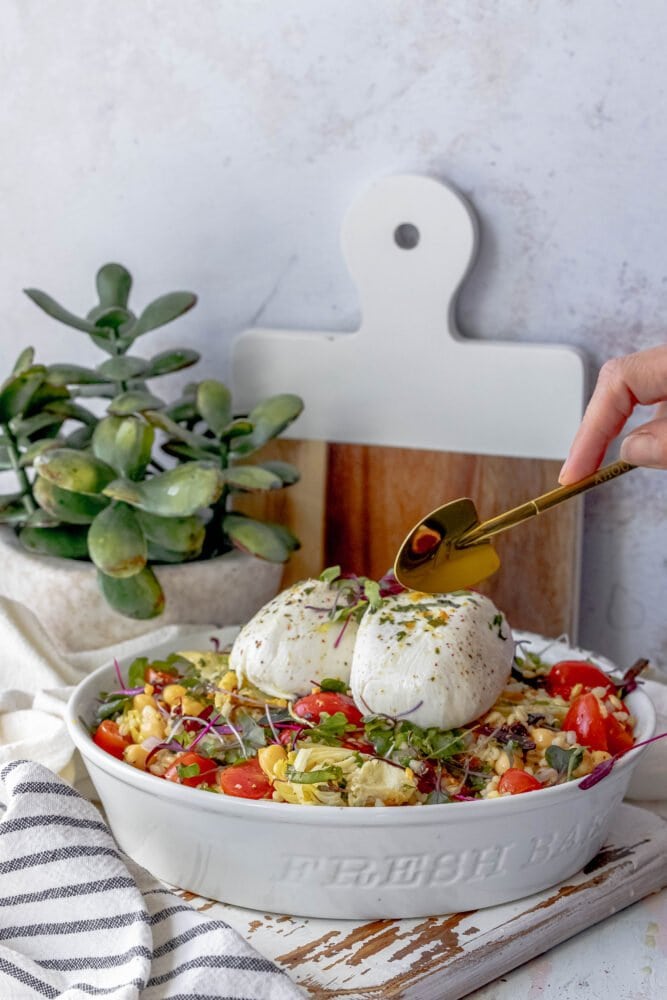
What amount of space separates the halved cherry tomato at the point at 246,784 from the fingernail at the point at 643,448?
321 millimetres

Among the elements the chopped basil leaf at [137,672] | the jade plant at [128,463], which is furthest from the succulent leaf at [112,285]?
the chopped basil leaf at [137,672]

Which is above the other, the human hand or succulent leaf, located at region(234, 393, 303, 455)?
the human hand

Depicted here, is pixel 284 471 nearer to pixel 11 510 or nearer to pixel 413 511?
pixel 413 511

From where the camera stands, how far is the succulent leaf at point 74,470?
114 cm

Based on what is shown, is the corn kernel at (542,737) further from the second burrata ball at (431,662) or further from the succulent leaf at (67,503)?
the succulent leaf at (67,503)

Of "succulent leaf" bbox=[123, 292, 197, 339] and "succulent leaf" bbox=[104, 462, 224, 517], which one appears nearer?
"succulent leaf" bbox=[104, 462, 224, 517]

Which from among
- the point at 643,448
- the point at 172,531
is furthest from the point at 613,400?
the point at 172,531

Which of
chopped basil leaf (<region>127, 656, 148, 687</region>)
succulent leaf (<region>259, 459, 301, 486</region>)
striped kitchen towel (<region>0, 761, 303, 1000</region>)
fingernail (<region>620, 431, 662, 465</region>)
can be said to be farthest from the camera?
succulent leaf (<region>259, 459, 301, 486</region>)

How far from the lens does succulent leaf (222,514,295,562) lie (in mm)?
1209

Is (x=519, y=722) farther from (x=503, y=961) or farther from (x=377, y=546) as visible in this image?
(x=377, y=546)

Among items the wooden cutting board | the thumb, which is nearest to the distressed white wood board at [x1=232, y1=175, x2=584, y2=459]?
the wooden cutting board

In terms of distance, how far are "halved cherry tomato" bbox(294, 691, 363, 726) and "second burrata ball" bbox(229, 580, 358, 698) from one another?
22mm

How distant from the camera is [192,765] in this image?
0.88 m

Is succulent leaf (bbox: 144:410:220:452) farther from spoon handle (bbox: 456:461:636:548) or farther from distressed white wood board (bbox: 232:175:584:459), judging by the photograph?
spoon handle (bbox: 456:461:636:548)
